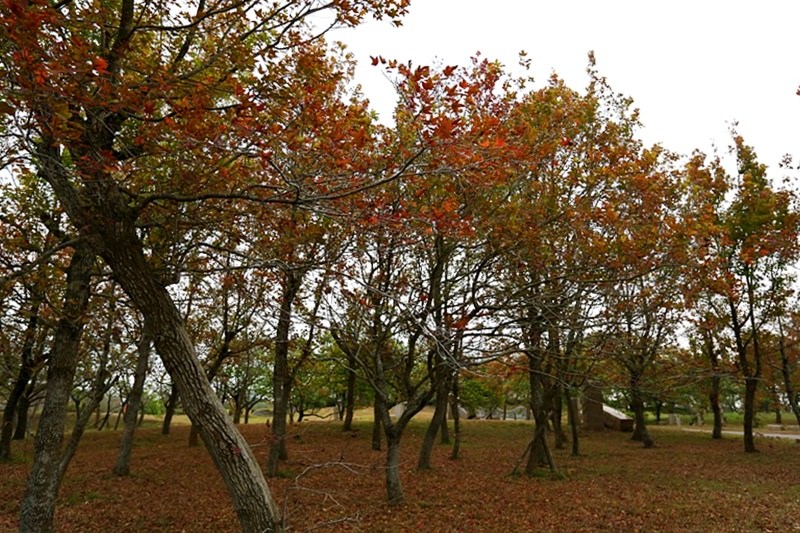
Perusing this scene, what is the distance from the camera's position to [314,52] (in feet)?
18.4

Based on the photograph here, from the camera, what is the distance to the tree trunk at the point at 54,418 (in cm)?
565

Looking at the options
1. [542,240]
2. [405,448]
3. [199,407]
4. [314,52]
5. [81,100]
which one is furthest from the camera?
[405,448]

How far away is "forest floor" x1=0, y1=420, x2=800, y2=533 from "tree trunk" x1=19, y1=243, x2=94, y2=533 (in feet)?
7.53

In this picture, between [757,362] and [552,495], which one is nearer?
[552,495]

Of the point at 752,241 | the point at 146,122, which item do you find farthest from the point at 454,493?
the point at 752,241

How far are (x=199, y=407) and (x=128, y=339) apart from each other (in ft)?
23.9

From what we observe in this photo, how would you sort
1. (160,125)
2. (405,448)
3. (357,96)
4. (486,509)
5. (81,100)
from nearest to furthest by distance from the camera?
(81,100) → (160,125) → (486,509) → (357,96) → (405,448)

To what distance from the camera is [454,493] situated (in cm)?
1031

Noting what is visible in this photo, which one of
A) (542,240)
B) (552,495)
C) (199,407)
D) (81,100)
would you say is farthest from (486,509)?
(81,100)

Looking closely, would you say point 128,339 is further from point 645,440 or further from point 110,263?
point 645,440

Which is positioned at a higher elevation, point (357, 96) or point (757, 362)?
point (357, 96)

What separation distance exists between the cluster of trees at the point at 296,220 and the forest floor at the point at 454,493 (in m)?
1.22

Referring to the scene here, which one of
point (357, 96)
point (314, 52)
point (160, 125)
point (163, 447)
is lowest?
point (163, 447)

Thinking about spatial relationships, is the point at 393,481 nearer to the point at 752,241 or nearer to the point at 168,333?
the point at 168,333
